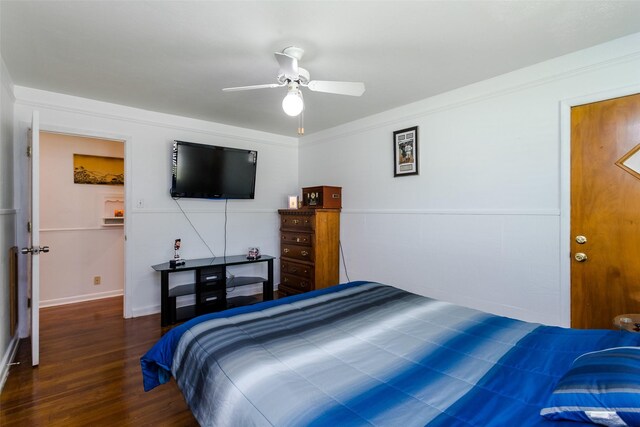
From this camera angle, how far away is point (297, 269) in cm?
411

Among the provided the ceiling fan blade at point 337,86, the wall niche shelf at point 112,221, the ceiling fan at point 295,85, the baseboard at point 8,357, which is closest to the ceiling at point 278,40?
the ceiling fan at point 295,85

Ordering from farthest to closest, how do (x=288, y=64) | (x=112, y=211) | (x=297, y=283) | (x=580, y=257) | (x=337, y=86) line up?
(x=112, y=211)
(x=297, y=283)
(x=580, y=257)
(x=337, y=86)
(x=288, y=64)

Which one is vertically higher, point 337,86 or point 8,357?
point 337,86

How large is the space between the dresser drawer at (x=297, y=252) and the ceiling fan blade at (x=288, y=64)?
227 centimetres

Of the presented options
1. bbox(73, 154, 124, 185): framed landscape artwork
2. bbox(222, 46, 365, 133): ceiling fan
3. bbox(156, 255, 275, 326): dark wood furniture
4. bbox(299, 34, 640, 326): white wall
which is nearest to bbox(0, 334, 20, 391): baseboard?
bbox(156, 255, 275, 326): dark wood furniture

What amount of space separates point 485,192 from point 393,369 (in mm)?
2165

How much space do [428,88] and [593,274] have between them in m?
2.03

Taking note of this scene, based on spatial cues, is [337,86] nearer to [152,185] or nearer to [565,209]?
[565,209]

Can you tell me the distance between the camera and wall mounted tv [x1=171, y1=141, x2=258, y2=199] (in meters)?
3.65

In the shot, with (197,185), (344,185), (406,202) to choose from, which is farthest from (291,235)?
(406,202)

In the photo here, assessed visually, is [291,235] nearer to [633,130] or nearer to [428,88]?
[428,88]

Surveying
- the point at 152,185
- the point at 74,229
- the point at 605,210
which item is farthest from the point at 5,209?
the point at 605,210

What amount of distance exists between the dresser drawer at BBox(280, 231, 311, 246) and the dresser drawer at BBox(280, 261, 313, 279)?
296 mm

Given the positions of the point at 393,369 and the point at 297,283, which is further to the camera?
the point at 297,283
